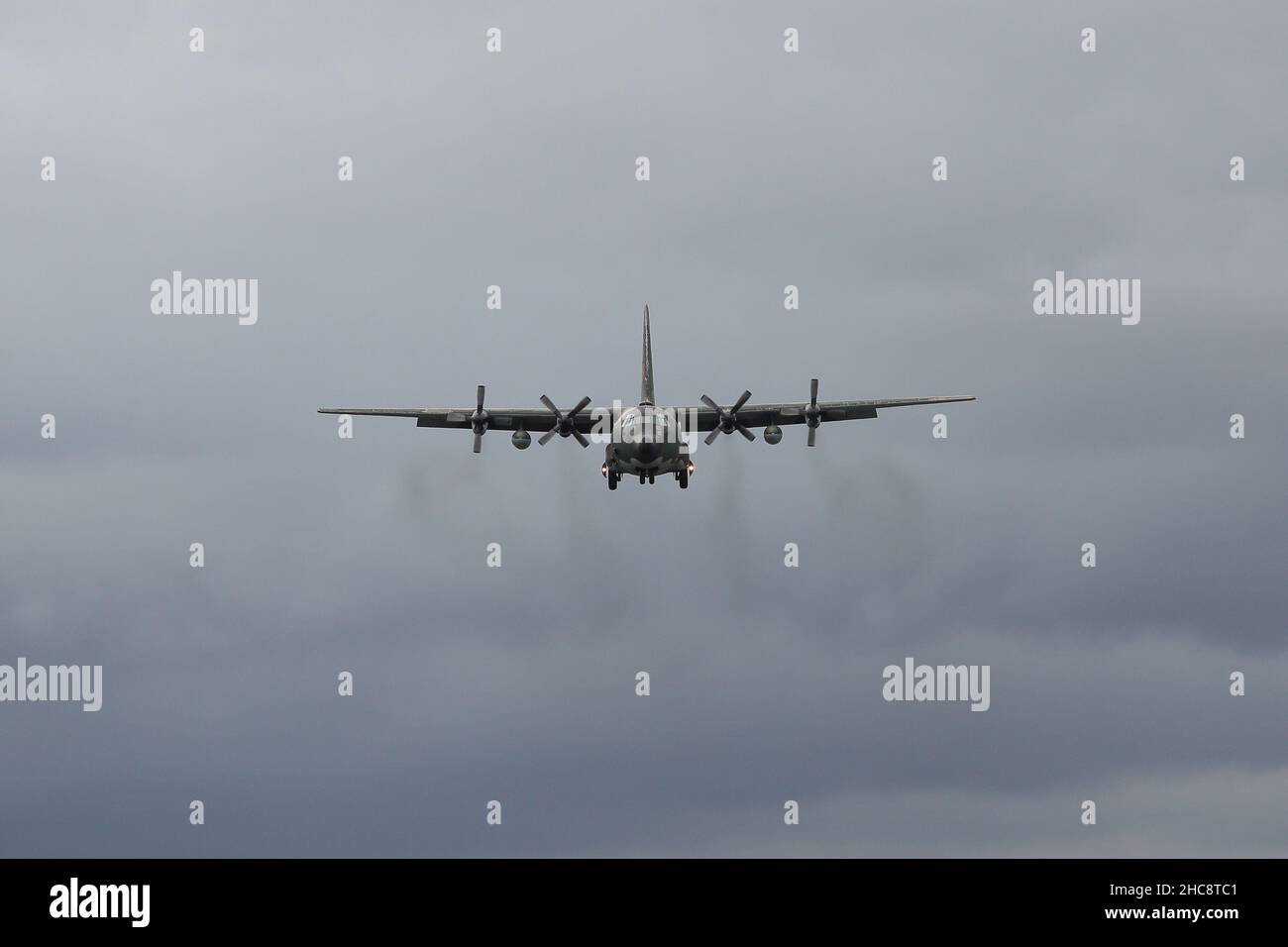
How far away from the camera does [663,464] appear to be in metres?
91.8

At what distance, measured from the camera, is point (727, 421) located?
326 feet

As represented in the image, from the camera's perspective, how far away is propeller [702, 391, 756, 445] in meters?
98.2

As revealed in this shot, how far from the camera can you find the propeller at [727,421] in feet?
322
